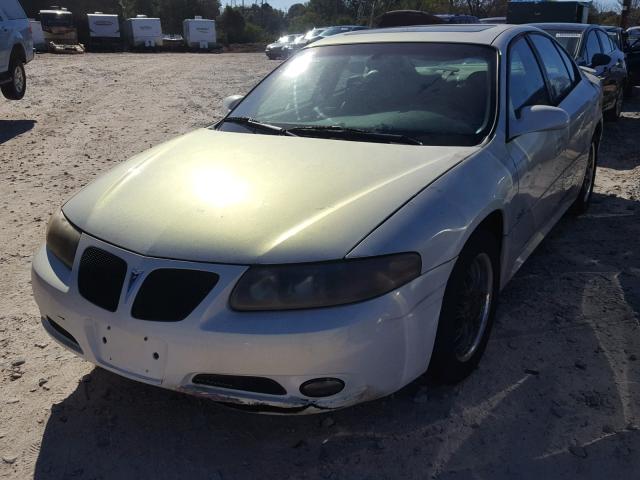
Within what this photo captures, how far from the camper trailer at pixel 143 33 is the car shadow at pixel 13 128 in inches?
1076

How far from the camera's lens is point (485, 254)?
9.25ft

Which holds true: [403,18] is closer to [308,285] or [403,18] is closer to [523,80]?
[523,80]

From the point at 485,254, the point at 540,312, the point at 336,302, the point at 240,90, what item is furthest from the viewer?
the point at 240,90

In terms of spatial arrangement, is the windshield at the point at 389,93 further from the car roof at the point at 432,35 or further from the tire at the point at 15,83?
the tire at the point at 15,83

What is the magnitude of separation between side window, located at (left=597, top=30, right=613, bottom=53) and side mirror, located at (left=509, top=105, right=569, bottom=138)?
24.6 ft

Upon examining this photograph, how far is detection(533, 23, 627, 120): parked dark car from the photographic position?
28.5 feet

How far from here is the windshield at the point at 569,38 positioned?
28.7ft

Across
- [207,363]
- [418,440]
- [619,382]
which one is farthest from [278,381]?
[619,382]

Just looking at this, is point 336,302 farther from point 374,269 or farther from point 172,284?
point 172,284

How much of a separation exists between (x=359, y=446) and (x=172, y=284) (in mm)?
961

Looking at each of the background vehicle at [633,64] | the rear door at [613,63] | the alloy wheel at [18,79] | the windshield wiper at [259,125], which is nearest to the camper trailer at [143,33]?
the alloy wheel at [18,79]

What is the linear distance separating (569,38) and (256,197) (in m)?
7.87

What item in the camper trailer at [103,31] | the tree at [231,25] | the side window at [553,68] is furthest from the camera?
the tree at [231,25]

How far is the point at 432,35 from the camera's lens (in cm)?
370
